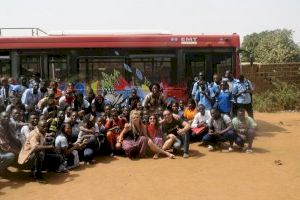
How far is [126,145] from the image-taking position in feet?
32.0

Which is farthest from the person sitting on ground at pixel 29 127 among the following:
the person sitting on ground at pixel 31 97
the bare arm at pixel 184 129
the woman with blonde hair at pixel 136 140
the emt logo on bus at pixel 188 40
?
the emt logo on bus at pixel 188 40

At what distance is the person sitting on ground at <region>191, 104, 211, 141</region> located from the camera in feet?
35.9

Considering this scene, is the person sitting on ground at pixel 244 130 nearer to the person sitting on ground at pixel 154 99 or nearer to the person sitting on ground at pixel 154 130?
the person sitting on ground at pixel 154 130

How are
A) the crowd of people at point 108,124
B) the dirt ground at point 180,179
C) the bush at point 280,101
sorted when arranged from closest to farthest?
the dirt ground at point 180,179
the crowd of people at point 108,124
the bush at point 280,101

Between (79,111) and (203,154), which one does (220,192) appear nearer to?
(203,154)

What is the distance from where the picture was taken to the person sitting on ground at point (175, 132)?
32.6 ft

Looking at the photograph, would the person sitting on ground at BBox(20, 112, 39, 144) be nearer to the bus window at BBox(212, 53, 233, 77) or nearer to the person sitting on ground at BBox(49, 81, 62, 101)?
the person sitting on ground at BBox(49, 81, 62, 101)

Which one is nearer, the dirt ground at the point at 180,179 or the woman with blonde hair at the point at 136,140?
the dirt ground at the point at 180,179

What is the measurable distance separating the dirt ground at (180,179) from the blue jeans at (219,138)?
10.6 inches

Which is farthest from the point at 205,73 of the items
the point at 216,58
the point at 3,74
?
the point at 3,74

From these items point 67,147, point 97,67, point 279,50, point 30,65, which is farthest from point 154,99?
point 279,50

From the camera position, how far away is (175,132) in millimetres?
10289

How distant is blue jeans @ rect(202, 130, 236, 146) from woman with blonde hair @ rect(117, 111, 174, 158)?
1243 mm

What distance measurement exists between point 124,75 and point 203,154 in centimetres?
341
